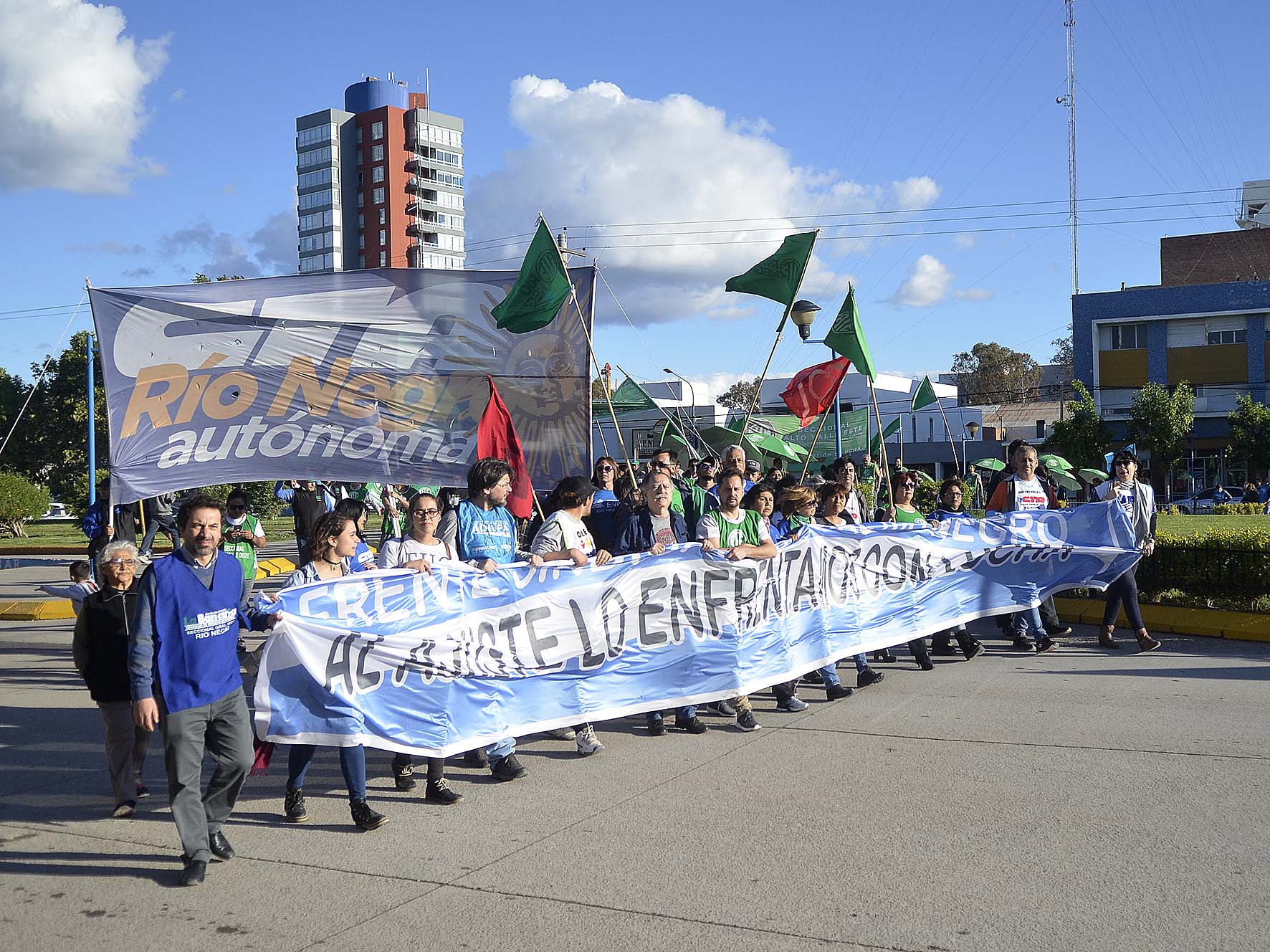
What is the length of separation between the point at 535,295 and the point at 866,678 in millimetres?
4179

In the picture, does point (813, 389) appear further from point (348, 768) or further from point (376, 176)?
point (376, 176)

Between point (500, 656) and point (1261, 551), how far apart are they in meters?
8.80

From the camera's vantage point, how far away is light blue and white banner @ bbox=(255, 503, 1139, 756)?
5.84 m

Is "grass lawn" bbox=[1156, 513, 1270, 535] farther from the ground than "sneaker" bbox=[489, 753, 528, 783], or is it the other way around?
"grass lawn" bbox=[1156, 513, 1270, 535]

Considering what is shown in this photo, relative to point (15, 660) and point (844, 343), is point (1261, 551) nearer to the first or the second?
point (844, 343)

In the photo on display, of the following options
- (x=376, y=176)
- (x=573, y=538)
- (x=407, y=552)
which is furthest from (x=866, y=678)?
(x=376, y=176)

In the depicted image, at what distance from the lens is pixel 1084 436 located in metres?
41.7

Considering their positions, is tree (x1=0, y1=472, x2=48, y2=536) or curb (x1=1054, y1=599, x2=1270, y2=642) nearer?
curb (x1=1054, y1=599, x2=1270, y2=642)

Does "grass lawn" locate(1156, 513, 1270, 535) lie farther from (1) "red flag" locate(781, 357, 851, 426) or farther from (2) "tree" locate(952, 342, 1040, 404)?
(2) "tree" locate(952, 342, 1040, 404)

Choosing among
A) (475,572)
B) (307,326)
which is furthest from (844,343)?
(475,572)

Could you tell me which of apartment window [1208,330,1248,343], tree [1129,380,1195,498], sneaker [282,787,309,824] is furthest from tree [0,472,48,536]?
apartment window [1208,330,1248,343]

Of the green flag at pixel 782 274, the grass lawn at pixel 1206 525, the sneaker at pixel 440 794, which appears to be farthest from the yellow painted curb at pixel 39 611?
the grass lawn at pixel 1206 525

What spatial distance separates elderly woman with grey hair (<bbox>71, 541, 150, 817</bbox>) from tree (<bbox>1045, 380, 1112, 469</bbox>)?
1591 inches

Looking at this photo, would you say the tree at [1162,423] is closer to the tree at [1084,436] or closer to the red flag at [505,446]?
the tree at [1084,436]
